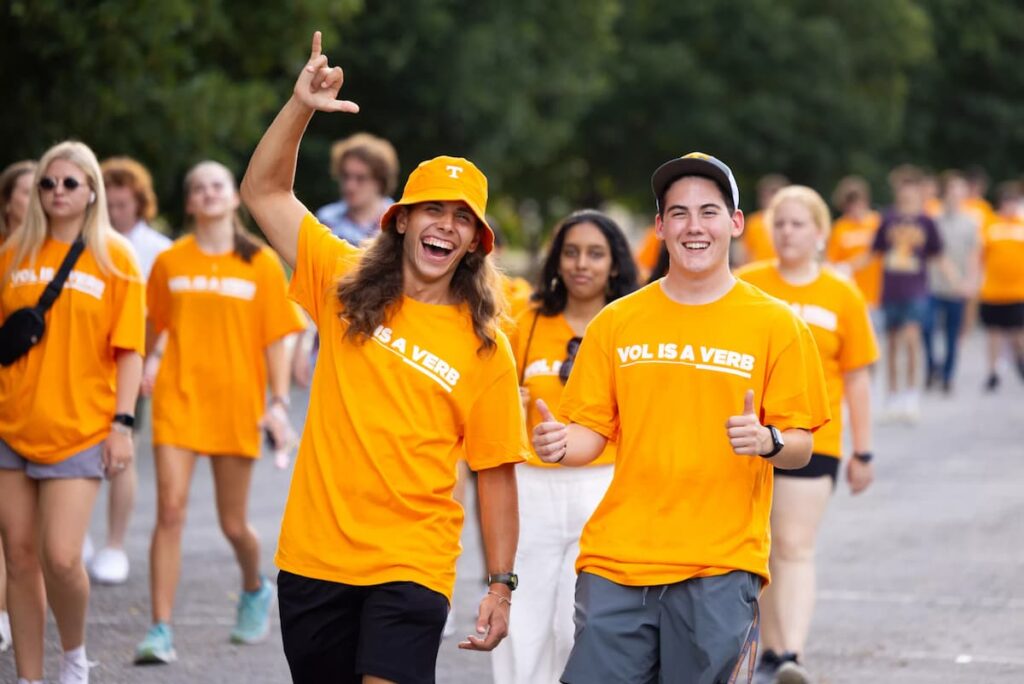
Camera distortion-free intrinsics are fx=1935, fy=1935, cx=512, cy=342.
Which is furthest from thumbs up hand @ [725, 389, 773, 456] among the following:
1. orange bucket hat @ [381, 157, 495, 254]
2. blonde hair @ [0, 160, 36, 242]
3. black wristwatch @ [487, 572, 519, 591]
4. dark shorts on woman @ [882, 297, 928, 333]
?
dark shorts on woman @ [882, 297, 928, 333]

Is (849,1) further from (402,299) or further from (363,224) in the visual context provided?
(402,299)

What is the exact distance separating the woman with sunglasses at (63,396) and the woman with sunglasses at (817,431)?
269 centimetres

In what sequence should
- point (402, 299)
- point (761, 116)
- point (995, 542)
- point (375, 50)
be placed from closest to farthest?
point (402, 299) < point (995, 542) < point (375, 50) < point (761, 116)

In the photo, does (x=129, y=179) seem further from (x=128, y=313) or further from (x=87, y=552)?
(x=128, y=313)

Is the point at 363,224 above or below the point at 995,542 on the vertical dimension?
above

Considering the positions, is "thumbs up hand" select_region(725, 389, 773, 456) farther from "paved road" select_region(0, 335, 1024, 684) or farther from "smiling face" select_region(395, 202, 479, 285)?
"paved road" select_region(0, 335, 1024, 684)

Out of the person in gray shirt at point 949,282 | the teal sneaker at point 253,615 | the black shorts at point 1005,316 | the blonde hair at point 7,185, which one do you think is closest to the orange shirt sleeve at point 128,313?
the blonde hair at point 7,185

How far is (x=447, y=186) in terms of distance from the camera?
5277mm

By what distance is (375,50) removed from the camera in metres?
25.5

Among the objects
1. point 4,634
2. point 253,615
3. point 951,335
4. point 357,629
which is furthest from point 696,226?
point 951,335

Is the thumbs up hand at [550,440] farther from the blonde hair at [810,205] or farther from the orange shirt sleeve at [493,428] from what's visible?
the blonde hair at [810,205]

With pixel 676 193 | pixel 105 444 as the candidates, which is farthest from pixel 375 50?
pixel 676 193

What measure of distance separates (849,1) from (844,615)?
30.6 meters

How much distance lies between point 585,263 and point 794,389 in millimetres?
2013
